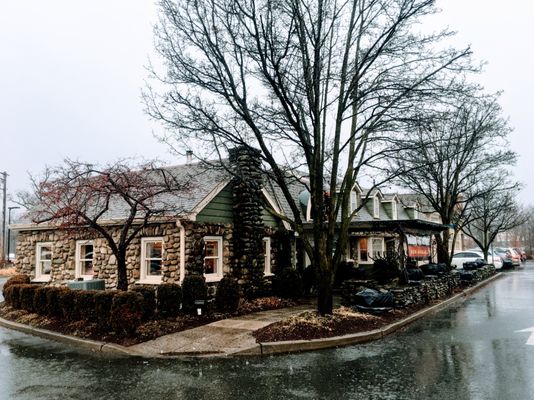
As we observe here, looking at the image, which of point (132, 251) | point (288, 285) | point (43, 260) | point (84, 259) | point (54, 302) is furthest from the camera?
point (43, 260)

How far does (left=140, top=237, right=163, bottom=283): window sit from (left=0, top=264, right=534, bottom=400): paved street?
4664 millimetres

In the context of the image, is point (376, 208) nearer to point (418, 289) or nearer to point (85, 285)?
point (418, 289)

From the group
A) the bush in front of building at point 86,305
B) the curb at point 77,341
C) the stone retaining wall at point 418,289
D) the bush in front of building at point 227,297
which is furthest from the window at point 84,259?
the stone retaining wall at point 418,289

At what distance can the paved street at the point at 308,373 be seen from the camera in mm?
6402

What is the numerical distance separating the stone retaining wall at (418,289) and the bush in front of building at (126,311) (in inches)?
252

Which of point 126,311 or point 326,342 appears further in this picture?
point 126,311

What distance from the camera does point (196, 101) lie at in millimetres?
11617

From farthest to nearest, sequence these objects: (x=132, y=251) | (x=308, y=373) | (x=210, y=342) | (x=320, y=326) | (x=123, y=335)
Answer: (x=132, y=251) < (x=320, y=326) < (x=123, y=335) < (x=210, y=342) < (x=308, y=373)

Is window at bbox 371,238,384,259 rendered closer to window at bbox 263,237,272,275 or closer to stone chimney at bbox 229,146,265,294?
window at bbox 263,237,272,275

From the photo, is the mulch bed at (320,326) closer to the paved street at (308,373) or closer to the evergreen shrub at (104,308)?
the paved street at (308,373)

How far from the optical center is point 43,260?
1791 cm

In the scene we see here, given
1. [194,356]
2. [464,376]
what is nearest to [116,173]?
[194,356]

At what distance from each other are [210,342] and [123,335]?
2080 mm

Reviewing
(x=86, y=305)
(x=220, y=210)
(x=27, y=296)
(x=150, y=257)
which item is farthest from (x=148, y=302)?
(x=220, y=210)
